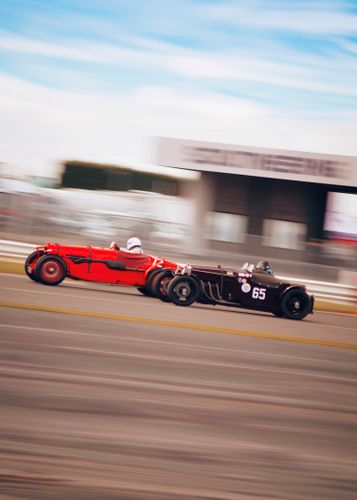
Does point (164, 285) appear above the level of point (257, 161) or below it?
below

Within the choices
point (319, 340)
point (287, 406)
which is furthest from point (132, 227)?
point (287, 406)

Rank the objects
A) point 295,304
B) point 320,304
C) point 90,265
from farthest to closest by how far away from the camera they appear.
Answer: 1. point 320,304
2. point 295,304
3. point 90,265

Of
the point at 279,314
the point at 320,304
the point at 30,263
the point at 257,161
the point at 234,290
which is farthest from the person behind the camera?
the point at 257,161

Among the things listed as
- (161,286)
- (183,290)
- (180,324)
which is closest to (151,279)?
(161,286)

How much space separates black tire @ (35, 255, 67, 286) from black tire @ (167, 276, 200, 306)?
221 centimetres


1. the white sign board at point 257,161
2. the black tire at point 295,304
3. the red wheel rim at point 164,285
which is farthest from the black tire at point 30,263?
the white sign board at point 257,161

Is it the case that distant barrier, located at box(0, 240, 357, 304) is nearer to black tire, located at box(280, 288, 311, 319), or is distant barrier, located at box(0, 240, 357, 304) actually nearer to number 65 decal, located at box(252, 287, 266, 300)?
black tire, located at box(280, 288, 311, 319)

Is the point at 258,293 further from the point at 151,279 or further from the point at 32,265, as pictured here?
the point at 32,265

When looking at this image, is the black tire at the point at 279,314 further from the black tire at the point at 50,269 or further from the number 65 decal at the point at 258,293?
the black tire at the point at 50,269

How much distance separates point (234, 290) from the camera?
14828 mm

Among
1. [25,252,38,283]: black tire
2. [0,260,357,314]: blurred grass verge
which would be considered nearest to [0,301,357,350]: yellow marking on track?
[25,252,38,283]: black tire

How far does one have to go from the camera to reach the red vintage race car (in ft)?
49.6

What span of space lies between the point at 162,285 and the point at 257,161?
1391cm

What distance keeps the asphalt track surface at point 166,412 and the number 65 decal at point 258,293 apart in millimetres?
3687
